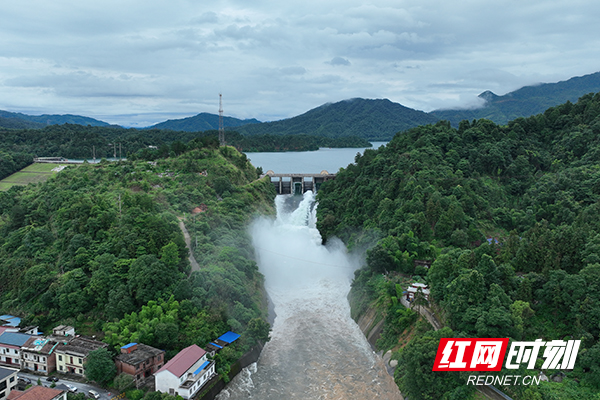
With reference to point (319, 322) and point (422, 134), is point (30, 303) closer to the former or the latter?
point (319, 322)

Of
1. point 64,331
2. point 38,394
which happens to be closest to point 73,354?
point 64,331

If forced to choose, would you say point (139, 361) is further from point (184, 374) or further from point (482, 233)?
point (482, 233)

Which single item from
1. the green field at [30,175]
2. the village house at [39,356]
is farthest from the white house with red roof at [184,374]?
the green field at [30,175]

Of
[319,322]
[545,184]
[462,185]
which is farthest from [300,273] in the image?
[545,184]

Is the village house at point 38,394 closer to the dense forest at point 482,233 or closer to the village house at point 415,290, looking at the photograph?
the dense forest at point 482,233

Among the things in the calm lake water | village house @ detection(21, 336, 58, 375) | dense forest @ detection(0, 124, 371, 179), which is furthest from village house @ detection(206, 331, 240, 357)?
the calm lake water

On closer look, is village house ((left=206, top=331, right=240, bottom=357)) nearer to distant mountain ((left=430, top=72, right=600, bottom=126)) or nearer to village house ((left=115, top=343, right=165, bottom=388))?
village house ((left=115, top=343, right=165, bottom=388))

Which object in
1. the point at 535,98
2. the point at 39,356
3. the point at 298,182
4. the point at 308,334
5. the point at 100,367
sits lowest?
the point at 308,334
